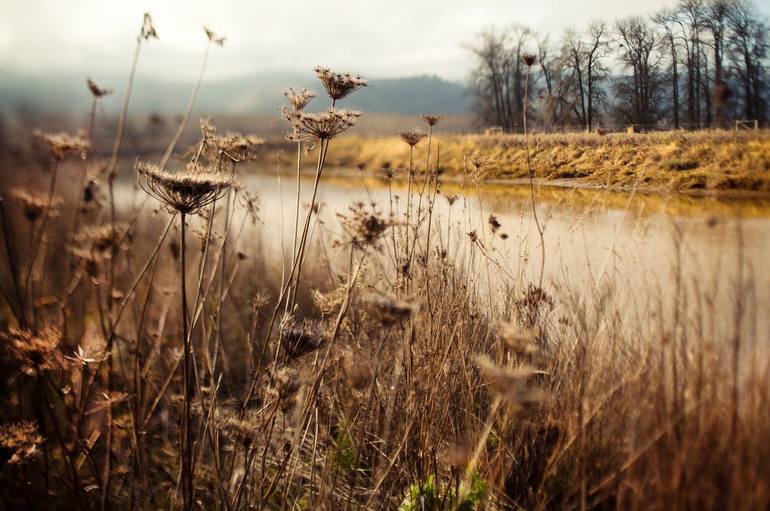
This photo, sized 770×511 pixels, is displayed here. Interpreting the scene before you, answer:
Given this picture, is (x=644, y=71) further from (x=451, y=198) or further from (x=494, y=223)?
(x=451, y=198)

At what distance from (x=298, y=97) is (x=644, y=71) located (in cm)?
182

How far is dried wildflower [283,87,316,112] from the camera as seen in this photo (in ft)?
8.33

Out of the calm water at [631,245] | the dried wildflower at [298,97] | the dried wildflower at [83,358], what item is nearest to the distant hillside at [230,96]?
the dried wildflower at [298,97]

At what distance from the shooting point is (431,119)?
3.22m

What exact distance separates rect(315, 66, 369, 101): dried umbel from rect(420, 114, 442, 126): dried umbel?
822 mm

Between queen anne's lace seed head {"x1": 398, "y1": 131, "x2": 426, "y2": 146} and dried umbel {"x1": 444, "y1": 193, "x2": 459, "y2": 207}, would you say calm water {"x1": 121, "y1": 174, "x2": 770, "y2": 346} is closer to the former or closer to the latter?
dried umbel {"x1": 444, "y1": 193, "x2": 459, "y2": 207}

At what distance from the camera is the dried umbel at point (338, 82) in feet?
7.92

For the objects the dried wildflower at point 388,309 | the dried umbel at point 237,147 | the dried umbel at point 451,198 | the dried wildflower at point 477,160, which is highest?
the dried umbel at point 237,147

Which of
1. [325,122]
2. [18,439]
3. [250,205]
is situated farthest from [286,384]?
[250,205]

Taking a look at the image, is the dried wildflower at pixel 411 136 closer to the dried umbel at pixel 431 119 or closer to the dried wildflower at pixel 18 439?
the dried umbel at pixel 431 119

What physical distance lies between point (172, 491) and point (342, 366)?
146cm

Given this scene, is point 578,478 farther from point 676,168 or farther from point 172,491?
point 172,491

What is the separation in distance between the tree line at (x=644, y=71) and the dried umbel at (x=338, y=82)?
47.8 inches

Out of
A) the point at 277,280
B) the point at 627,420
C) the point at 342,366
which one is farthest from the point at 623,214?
the point at 277,280
